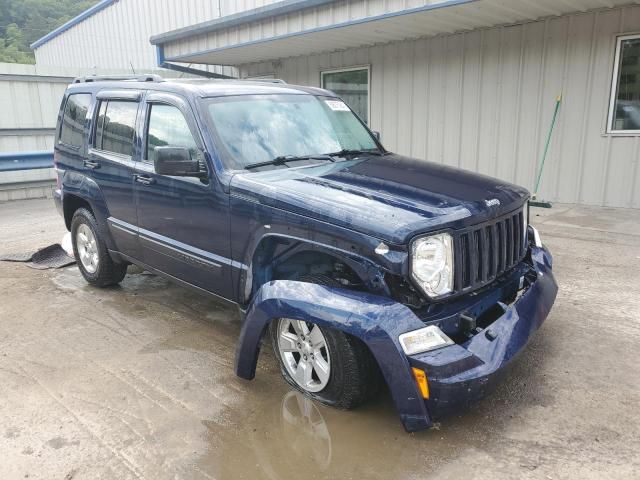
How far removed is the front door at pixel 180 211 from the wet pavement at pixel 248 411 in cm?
60

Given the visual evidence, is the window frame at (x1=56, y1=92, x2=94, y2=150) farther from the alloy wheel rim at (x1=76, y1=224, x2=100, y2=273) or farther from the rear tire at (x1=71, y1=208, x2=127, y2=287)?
the alloy wheel rim at (x1=76, y1=224, x2=100, y2=273)

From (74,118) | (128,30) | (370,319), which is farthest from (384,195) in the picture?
(128,30)

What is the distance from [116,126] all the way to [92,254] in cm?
143

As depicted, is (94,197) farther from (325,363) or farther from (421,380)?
(421,380)

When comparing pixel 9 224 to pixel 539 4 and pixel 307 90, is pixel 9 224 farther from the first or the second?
pixel 539 4

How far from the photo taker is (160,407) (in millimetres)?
3117

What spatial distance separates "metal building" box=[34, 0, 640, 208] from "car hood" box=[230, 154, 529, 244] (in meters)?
4.29

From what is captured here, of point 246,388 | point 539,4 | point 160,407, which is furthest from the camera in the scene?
point 539,4

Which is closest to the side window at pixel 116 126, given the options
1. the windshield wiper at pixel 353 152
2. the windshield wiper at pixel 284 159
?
the windshield wiper at pixel 284 159

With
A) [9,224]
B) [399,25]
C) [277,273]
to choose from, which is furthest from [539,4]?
[9,224]

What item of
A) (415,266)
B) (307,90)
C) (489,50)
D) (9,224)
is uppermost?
(489,50)

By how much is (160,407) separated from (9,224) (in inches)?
267

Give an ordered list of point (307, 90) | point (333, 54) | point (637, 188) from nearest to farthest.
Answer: point (307, 90)
point (637, 188)
point (333, 54)

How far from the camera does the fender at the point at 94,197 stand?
4742mm
